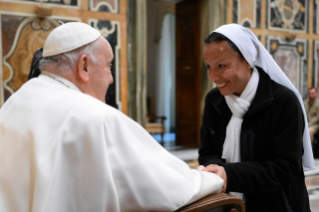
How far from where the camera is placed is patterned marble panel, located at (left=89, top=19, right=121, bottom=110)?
6.38 meters

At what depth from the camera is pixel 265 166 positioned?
1.75 metres

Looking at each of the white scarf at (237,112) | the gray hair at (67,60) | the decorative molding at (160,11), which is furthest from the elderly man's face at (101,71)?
the decorative molding at (160,11)

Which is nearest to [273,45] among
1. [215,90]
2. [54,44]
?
[215,90]

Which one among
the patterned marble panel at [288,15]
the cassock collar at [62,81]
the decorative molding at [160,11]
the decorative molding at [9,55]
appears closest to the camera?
the cassock collar at [62,81]

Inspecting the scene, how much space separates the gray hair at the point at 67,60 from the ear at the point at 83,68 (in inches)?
0.7

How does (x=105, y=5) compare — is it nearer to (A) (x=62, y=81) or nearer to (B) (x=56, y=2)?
(B) (x=56, y=2)

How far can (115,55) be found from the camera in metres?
6.51

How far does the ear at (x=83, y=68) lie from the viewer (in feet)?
5.03

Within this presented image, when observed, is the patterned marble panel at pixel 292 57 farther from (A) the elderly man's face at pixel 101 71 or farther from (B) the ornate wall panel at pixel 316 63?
(A) the elderly man's face at pixel 101 71

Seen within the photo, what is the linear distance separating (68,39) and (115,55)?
4.99 meters

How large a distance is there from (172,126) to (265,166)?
33.5ft

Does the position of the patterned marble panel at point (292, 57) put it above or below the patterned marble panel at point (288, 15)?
below

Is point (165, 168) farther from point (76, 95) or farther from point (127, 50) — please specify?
point (127, 50)

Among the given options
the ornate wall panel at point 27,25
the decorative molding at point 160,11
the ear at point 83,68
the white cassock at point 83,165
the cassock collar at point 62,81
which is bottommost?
the white cassock at point 83,165
